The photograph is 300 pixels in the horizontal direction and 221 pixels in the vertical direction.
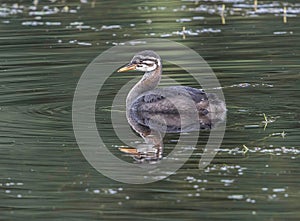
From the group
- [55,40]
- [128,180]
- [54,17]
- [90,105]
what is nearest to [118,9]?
[54,17]

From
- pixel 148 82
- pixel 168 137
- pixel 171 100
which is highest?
pixel 148 82

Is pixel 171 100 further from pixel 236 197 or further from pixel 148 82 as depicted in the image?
pixel 236 197

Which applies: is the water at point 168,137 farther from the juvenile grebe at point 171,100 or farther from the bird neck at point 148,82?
the bird neck at point 148,82

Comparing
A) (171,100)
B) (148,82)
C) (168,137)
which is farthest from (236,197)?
(148,82)

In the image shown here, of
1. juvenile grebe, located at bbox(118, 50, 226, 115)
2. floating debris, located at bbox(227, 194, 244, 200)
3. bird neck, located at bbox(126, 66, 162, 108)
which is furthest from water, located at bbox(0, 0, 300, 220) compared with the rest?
bird neck, located at bbox(126, 66, 162, 108)

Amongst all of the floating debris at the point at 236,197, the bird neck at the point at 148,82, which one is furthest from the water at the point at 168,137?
the bird neck at the point at 148,82

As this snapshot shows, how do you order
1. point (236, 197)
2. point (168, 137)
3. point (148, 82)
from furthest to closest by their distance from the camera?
point (148, 82)
point (168, 137)
point (236, 197)

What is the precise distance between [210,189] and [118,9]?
11.5m

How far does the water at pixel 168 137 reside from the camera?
25.3 ft

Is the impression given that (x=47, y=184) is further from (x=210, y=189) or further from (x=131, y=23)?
(x=131, y=23)

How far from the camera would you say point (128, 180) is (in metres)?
8.32

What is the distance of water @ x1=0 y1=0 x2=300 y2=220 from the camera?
770 centimetres

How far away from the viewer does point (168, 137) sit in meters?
9.95

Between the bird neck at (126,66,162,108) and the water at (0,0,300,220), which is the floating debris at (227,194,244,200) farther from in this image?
the bird neck at (126,66,162,108)
